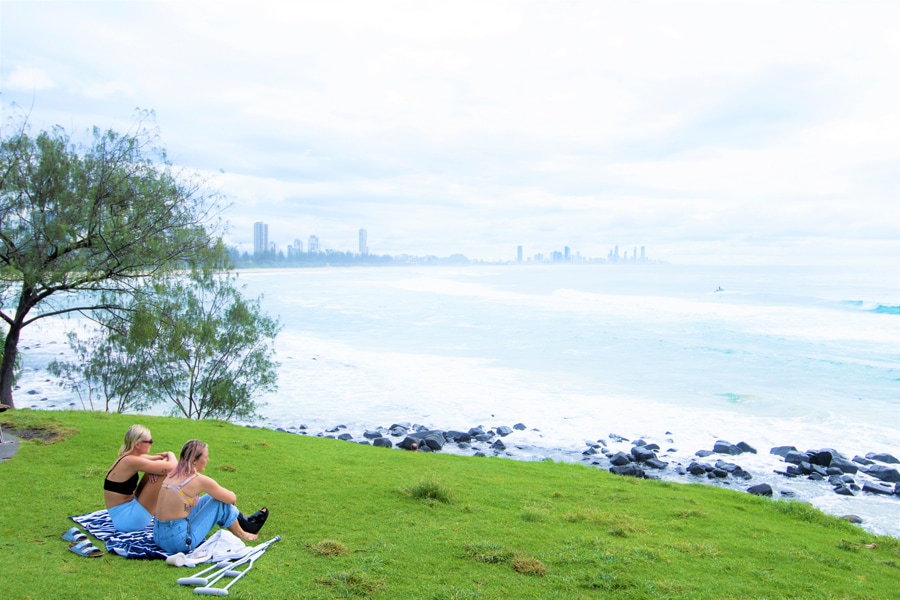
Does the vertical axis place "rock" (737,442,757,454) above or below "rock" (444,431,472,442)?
above

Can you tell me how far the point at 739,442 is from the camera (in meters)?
20.7

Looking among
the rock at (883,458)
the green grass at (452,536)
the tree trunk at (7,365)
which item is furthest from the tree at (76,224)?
the rock at (883,458)

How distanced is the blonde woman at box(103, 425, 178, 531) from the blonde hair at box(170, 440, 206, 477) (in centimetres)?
30

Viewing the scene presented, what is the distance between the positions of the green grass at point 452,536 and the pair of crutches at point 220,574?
11 centimetres

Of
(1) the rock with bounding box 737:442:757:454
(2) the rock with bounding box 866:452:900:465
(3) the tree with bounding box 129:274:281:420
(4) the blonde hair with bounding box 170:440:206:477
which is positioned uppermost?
(4) the blonde hair with bounding box 170:440:206:477

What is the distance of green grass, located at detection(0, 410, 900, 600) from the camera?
20.2 ft

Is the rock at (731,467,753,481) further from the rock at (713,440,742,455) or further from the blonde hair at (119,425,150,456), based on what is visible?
the blonde hair at (119,425,150,456)

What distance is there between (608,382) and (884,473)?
15.7 meters

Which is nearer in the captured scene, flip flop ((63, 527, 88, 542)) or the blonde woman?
flip flop ((63, 527, 88, 542))

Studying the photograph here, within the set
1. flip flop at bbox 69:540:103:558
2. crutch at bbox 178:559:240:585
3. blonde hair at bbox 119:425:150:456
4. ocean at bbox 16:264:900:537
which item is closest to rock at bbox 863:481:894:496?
ocean at bbox 16:264:900:537

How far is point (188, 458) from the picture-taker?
6781 millimetres

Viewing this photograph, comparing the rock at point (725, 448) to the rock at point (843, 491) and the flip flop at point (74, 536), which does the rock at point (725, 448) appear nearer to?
the rock at point (843, 491)

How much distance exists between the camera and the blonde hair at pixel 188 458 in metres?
6.73

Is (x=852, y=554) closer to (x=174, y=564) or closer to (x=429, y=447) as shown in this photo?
(x=174, y=564)
